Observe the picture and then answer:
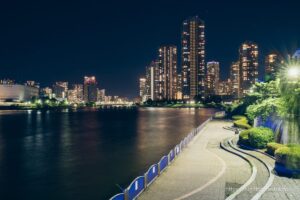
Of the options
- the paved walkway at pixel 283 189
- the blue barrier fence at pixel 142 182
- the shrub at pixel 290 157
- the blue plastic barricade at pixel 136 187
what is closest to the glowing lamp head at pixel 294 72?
the shrub at pixel 290 157

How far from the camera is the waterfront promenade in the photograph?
16.4 meters

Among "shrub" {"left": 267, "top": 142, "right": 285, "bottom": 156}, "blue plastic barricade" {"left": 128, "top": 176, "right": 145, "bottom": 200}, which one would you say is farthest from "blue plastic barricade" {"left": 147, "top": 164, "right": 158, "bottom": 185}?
"shrub" {"left": 267, "top": 142, "right": 285, "bottom": 156}

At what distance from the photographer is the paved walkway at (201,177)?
16578 mm

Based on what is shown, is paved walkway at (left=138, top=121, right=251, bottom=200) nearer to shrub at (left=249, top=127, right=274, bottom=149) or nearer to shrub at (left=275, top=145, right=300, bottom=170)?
shrub at (left=275, top=145, right=300, bottom=170)

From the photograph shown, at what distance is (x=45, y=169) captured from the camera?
28.4 metres

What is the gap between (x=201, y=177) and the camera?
19906mm

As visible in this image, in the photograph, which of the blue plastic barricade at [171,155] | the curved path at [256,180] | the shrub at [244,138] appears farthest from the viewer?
the shrub at [244,138]

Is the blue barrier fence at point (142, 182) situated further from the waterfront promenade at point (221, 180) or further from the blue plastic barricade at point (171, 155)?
the waterfront promenade at point (221, 180)

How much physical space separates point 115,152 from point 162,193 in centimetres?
2049

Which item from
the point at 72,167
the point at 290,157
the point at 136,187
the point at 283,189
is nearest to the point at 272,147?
the point at 290,157

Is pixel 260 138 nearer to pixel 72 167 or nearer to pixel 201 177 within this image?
pixel 201 177

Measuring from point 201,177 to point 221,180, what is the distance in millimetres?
1257

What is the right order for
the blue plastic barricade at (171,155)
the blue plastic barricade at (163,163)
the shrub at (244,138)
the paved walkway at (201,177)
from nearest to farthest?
the paved walkway at (201,177) → the blue plastic barricade at (163,163) → the blue plastic barricade at (171,155) → the shrub at (244,138)

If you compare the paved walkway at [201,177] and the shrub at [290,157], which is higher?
the shrub at [290,157]
